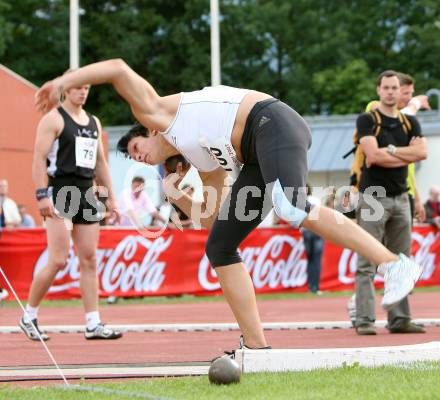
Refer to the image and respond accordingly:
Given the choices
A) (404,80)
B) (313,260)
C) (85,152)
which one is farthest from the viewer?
(313,260)

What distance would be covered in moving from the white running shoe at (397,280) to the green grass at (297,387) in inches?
16.0

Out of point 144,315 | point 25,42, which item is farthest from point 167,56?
point 144,315

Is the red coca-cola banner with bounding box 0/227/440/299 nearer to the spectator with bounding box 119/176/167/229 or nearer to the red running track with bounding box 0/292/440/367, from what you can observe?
the spectator with bounding box 119/176/167/229

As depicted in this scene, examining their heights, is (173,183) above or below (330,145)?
above

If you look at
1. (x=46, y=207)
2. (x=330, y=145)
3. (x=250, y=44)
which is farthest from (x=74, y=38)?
(x=250, y=44)

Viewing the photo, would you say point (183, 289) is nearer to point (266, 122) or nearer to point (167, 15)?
point (266, 122)

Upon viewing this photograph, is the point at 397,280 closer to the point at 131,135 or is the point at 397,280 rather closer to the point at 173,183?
the point at 173,183

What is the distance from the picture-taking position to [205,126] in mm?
6320

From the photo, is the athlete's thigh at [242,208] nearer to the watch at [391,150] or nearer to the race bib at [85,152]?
the watch at [391,150]

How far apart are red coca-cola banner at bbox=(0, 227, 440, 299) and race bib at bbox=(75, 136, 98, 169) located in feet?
23.6

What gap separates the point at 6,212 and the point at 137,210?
224 cm

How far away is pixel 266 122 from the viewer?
247 inches

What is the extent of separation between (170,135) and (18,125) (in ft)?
53.3

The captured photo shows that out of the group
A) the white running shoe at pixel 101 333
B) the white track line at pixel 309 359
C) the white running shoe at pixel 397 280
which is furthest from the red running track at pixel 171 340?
the white running shoe at pixel 397 280
